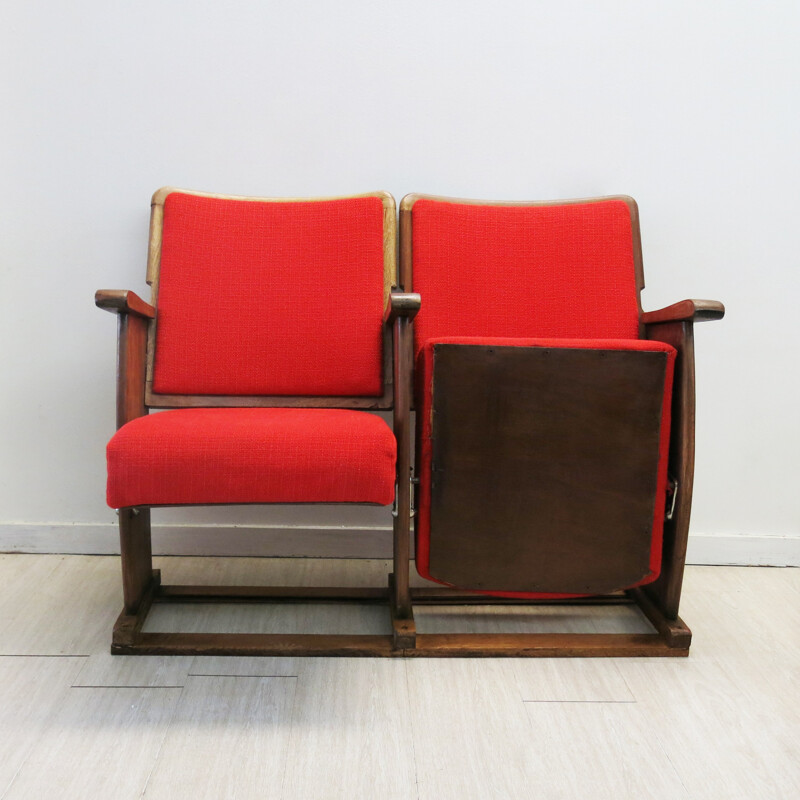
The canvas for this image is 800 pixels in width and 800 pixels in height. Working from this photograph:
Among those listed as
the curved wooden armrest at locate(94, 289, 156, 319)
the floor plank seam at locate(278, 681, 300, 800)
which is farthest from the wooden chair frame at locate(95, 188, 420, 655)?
the floor plank seam at locate(278, 681, 300, 800)

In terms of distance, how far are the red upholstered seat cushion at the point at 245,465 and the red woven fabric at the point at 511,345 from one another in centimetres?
13

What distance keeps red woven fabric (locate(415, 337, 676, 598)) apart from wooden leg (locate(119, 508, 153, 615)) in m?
0.55

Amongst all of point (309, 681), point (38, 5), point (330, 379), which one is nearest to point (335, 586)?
point (309, 681)

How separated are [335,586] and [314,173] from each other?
3.23ft

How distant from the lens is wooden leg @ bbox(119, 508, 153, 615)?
1.18 metres

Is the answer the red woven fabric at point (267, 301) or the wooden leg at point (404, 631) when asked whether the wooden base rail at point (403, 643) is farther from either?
the red woven fabric at point (267, 301)

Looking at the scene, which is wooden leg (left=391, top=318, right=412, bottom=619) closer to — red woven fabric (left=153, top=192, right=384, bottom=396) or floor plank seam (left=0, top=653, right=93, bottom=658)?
red woven fabric (left=153, top=192, right=384, bottom=396)

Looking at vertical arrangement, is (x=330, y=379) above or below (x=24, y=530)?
above

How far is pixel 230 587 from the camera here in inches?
53.8

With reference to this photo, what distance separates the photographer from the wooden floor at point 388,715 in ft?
2.79

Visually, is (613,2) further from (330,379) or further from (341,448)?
(341,448)

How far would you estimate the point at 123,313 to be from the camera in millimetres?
1162

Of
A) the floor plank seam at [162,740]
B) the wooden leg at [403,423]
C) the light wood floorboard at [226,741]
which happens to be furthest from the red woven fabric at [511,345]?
the floor plank seam at [162,740]

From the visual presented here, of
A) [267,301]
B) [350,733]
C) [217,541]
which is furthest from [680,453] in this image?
[217,541]
